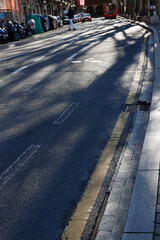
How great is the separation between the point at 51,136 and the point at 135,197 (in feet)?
8.40

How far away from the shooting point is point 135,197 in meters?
3.41

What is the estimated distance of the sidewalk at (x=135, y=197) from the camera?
9.74 feet

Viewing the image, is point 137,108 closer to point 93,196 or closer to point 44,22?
point 93,196

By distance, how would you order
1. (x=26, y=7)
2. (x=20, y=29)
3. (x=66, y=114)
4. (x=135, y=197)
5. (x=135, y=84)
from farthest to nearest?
(x=26, y=7) < (x=20, y=29) < (x=135, y=84) < (x=66, y=114) < (x=135, y=197)

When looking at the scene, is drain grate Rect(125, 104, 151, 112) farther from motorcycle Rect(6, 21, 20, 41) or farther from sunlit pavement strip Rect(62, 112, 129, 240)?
motorcycle Rect(6, 21, 20, 41)

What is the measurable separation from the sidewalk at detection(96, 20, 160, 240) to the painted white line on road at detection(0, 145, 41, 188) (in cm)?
117

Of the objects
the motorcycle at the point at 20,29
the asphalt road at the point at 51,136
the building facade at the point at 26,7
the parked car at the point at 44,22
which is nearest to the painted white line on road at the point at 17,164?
the asphalt road at the point at 51,136

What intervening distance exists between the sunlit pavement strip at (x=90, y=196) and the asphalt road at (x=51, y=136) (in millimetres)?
67

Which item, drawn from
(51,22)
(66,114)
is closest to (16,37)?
(51,22)

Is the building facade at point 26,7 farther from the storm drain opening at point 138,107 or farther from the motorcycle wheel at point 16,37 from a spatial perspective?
the storm drain opening at point 138,107

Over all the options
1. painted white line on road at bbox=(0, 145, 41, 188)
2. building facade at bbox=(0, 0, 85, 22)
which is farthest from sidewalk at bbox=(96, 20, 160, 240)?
building facade at bbox=(0, 0, 85, 22)

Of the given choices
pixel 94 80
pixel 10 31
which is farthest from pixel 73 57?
pixel 10 31

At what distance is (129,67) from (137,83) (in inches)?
101

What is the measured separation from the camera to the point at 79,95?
842cm
